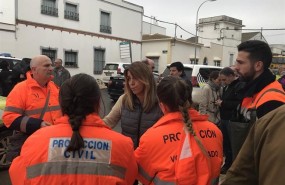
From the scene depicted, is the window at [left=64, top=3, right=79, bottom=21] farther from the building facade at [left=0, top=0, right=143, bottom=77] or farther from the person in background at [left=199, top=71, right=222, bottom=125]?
the person in background at [left=199, top=71, right=222, bottom=125]

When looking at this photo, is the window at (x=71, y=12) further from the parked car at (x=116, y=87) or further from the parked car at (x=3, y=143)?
the parked car at (x=3, y=143)

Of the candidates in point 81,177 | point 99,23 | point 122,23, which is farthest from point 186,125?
point 122,23

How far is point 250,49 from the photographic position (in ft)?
9.24

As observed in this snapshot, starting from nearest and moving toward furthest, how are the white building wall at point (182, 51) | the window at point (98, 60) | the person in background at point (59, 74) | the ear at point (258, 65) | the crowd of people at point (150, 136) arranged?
the crowd of people at point (150, 136) → the ear at point (258, 65) → the person in background at point (59, 74) → the window at point (98, 60) → the white building wall at point (182, 51)

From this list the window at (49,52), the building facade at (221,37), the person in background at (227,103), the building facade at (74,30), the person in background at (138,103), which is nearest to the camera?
the person in background at (138,103)

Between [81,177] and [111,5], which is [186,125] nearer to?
[81,177]

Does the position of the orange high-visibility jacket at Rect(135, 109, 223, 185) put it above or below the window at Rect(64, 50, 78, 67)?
below

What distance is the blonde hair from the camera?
2926 millimetres

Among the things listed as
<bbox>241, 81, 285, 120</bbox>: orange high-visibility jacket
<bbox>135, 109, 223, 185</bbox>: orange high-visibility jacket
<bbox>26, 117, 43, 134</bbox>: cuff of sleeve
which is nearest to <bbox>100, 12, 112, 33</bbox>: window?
<bbox>26, 117, 43, 134</bbox>: cuff of sleeve

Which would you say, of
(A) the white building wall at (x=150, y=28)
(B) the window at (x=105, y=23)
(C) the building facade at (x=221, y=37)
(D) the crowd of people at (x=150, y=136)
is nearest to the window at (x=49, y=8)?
(B) the window at (x=105, y=23)

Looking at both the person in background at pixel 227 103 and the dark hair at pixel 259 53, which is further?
the person in background at pixel 227 103

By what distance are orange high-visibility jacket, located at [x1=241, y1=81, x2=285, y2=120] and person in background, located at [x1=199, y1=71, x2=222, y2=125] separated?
10.9 ft

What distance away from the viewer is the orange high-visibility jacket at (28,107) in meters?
3.10

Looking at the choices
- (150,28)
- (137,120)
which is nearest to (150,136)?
(137,120)
